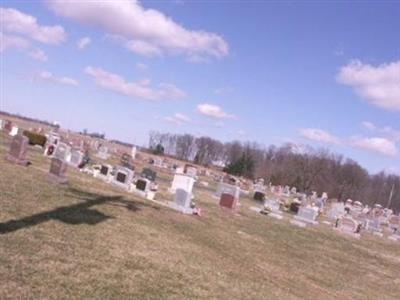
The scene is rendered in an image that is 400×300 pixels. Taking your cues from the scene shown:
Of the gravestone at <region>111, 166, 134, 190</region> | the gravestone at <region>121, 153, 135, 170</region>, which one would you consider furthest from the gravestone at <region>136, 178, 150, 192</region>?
the gravestone at <region>121, 153, 135, 170</region>

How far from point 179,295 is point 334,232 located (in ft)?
76.6

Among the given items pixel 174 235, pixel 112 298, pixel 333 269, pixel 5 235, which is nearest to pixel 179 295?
pixel 112 298

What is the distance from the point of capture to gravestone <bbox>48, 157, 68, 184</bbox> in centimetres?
1769

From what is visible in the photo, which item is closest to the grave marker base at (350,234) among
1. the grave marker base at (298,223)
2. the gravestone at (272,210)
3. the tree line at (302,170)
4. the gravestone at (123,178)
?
the grave marker base at (298,223)

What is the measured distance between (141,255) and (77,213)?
9.68ft

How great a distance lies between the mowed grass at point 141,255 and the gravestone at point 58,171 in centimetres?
44

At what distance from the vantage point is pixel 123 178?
2255 centimetres

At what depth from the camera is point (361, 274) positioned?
58.2 feet

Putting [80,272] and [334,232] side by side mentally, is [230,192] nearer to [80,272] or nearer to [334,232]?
[334,232]

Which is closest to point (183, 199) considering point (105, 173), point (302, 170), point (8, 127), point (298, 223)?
point (105, 173)

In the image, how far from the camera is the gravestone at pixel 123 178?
73.3ft

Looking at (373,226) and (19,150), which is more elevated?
(19,150)

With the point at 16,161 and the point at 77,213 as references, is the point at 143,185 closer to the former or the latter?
the point at 16,161

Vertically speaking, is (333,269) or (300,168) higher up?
(300,168)
